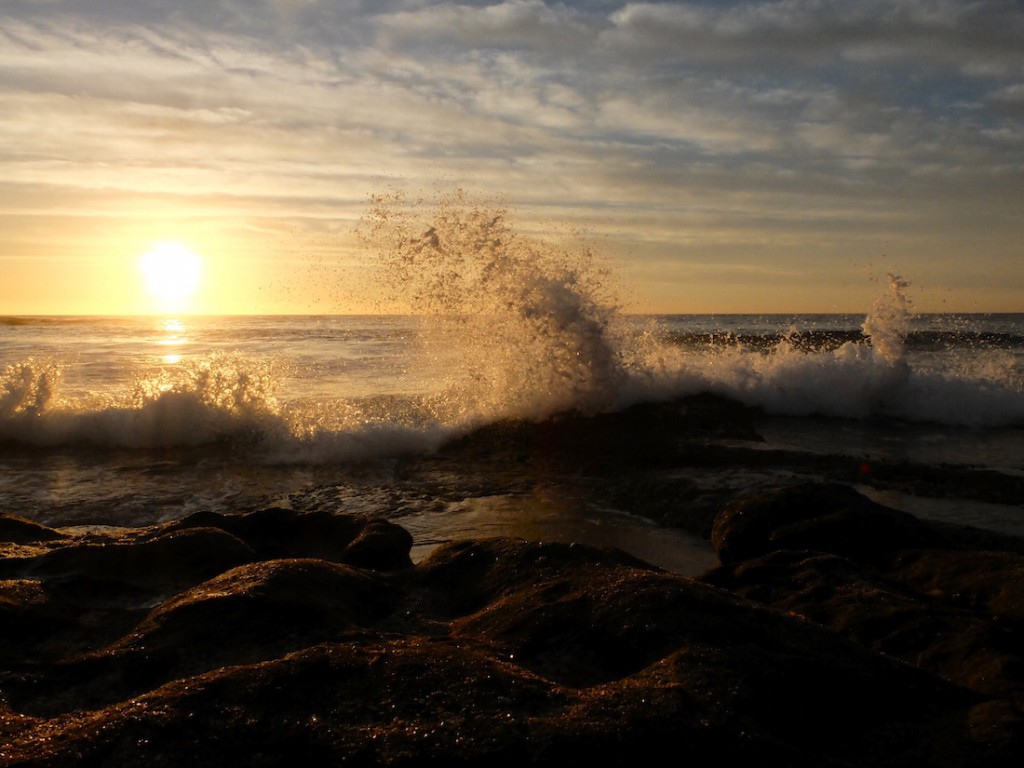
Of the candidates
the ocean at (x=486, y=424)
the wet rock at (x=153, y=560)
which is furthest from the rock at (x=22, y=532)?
the ocean at (x=486, y=424)

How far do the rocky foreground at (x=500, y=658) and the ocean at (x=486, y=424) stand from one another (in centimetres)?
200

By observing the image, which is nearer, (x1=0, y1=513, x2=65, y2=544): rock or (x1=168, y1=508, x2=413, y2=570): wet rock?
(x1=168, y1=508, x2=413, y2=570): wet rock

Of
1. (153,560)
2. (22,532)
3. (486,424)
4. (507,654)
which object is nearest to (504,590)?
(507,654)

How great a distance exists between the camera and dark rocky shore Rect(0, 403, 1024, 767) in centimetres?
219

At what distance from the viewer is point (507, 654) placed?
2912 millimetres

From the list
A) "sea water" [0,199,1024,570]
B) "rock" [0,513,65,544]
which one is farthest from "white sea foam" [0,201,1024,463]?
"rock" [0,513,65,544]

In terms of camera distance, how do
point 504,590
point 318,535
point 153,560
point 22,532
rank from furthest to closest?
1. point 318,535
2. point 22,532
3. point 153,560
4. point 504,590

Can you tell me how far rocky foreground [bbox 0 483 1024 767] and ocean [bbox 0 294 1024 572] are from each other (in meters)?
2.00

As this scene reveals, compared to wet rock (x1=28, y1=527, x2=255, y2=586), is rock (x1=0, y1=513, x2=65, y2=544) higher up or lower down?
lower down

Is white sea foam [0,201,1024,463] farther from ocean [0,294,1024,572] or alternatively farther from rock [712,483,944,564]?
rock [712,483,944,564]

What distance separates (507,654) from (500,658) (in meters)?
0.08

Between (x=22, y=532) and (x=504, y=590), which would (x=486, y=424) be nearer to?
(x=22, y=532)

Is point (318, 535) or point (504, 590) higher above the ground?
point (504, 590)

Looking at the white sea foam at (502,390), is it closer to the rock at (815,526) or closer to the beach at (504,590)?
the beach at (504,590)
